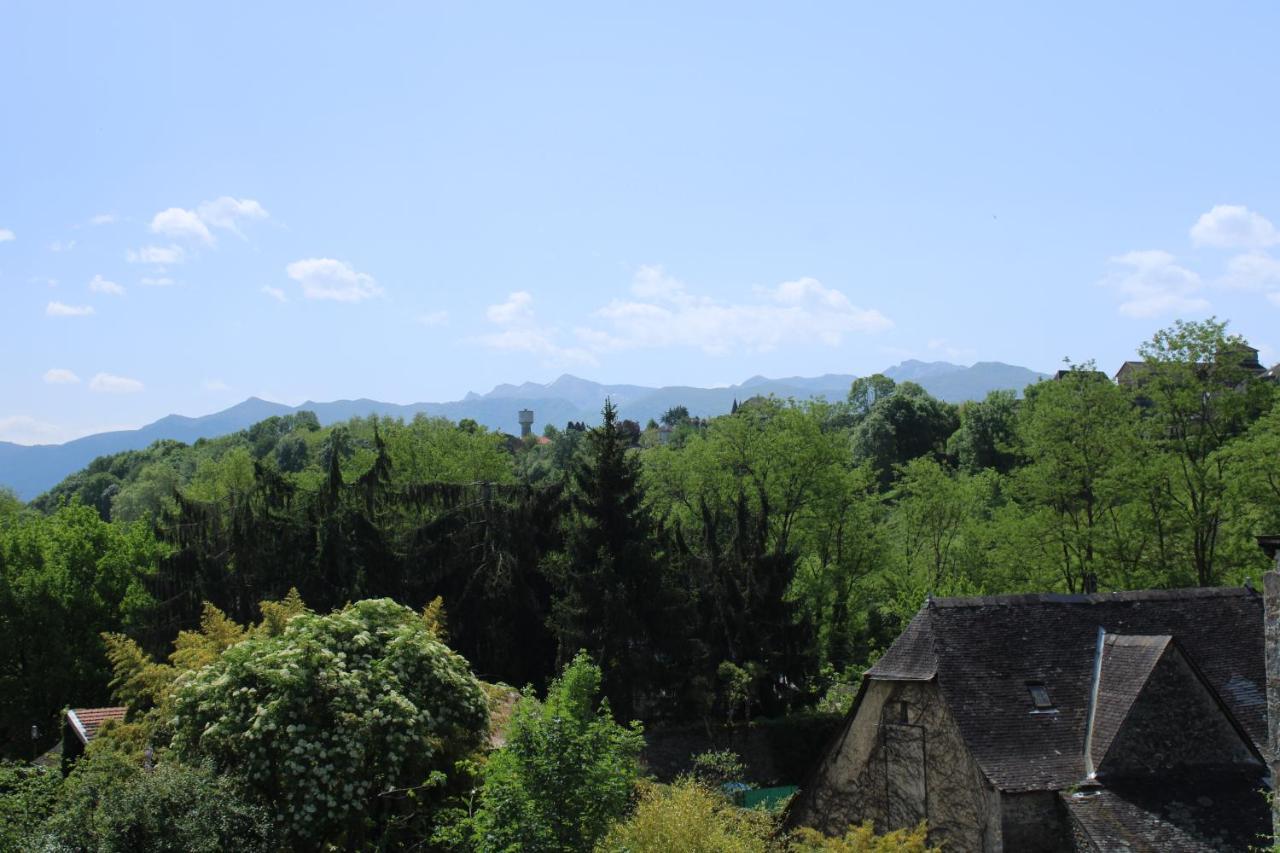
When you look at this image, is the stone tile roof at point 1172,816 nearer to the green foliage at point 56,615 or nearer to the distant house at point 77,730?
the distant house at point 77,730

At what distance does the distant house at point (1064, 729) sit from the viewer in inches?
741

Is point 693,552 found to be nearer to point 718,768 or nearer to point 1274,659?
point 718,768

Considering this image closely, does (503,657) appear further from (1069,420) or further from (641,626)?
(1069,420)

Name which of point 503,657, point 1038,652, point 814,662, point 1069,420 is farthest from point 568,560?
point 1069,420

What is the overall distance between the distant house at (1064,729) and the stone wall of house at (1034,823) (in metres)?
0.02

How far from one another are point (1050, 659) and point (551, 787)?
13156 mm

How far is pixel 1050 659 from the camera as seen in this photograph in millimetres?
21547

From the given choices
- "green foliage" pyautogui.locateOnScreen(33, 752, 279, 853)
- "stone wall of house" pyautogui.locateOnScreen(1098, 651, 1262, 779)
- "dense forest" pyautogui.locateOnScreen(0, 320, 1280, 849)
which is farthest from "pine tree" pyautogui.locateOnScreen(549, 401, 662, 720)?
"green foliage" pyautogui.locateOnScreen(33, 752, 279, 853)

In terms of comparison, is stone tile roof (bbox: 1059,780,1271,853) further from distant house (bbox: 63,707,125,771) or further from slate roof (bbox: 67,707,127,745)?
distant house (bbox: 63,707,125,771)

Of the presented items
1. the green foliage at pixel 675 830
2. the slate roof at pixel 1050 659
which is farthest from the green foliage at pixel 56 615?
the slate roof at pixel 1050 659

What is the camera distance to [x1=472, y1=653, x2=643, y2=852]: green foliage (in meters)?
12.9

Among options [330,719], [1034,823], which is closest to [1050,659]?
[1034,823]

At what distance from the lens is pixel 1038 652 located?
2164 centimetres

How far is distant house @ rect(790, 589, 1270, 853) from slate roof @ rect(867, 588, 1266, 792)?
0.03 m
